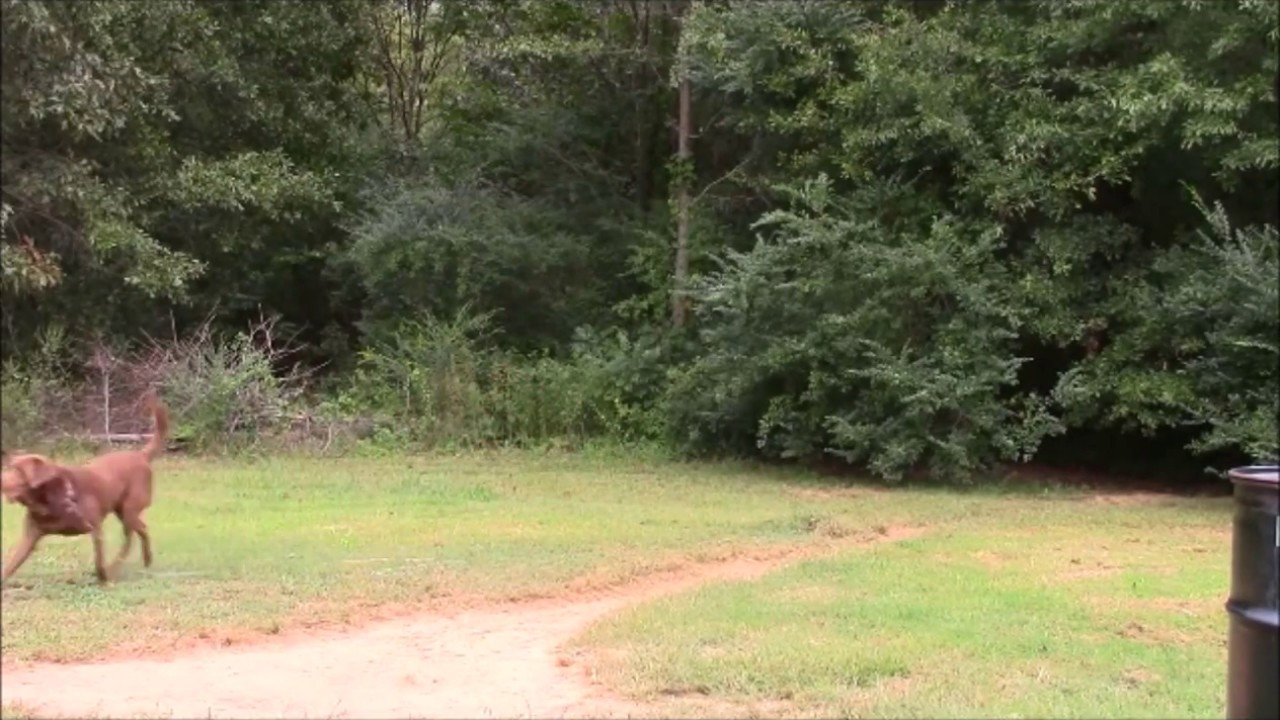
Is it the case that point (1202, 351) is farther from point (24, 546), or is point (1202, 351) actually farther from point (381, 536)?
point (24, 546)

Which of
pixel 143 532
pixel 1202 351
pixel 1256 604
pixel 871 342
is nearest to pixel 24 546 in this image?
pixel 143 532

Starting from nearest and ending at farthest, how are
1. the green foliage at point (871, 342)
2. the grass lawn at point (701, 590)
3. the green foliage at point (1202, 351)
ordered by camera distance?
1. the grass lawn at point (701, 590)
2. the green foliage at point (1202, 351)
3. the green foliage at point (871, 342)

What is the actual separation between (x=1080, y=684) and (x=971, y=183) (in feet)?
35.7

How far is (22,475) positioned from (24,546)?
180mm

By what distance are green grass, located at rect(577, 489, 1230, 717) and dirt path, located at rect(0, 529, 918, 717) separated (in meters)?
0.34

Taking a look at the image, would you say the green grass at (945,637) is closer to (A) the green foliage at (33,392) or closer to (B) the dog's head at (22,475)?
(A) the green foliage at (33,392)

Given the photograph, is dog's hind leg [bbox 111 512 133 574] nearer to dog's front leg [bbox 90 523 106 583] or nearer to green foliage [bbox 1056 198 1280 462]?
dog's front leg [bbox 90 523 106 583]

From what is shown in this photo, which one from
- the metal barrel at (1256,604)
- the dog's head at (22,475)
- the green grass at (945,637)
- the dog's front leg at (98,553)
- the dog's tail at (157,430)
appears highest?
the dog's tail at (157,430)

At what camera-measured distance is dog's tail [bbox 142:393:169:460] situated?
3.13m

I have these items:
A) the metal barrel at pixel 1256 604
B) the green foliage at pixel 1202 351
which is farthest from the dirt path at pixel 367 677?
the green foliage at pixel 1202 351

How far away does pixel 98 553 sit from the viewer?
3.12m

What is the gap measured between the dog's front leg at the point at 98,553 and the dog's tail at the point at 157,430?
0.64 feet

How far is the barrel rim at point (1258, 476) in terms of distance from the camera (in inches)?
170

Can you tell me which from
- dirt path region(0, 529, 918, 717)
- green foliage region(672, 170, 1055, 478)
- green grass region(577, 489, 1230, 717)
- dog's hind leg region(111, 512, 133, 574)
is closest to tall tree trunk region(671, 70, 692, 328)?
green foliage region(672, 170, 1055, 478)
